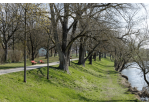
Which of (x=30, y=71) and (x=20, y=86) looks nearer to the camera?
(x=20, y=86)

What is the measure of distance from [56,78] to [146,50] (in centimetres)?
1004

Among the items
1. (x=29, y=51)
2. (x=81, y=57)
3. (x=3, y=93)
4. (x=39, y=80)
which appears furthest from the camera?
(x=29, y=51)

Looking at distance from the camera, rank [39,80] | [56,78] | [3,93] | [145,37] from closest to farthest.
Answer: [3,93] → [39,80] → [56,78] → [145,37]

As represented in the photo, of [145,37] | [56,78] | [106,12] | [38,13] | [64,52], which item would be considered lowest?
[56,78]

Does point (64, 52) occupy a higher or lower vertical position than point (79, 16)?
lower

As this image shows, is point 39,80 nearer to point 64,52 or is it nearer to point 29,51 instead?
point 64,52

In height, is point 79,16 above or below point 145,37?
above

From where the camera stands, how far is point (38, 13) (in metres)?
9.96

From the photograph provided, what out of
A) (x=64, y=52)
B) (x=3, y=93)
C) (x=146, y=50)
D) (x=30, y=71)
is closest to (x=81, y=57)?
(x=64, y=52)

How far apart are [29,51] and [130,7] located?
27.7 meters

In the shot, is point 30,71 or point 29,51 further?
point 29,51

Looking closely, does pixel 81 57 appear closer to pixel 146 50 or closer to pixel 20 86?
pixel 146 50

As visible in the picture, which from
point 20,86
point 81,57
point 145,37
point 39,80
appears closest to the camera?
point 20,86

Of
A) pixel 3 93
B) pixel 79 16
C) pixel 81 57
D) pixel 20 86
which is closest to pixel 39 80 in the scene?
pixel 20 86
